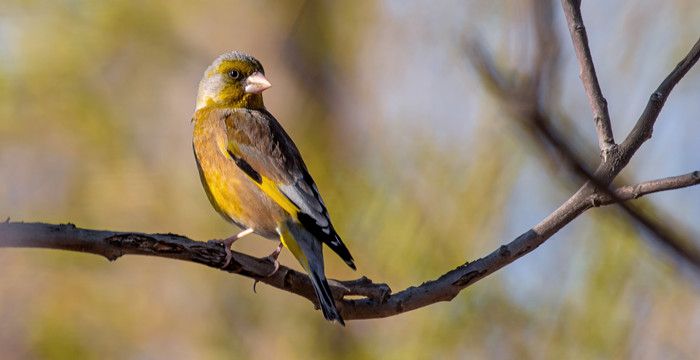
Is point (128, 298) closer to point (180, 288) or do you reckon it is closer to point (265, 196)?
point (180, 288)

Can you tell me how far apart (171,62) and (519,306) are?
3231 millimetres

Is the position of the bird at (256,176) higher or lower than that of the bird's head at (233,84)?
lower

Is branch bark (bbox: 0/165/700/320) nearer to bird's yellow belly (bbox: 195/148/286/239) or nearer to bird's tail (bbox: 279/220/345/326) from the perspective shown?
bird's tail (bbox: 279/220/345/326)

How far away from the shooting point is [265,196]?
4188 mm

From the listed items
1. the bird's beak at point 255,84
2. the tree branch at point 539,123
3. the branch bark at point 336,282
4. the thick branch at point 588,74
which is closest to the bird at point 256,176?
the bird's beak at point 255,84

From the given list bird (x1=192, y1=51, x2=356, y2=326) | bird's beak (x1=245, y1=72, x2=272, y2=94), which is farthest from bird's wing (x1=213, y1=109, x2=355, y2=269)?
bird's beak (x1=245, y1=72, x2=272, y2=94)

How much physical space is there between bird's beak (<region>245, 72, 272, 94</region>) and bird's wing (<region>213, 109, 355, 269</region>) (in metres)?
0.16

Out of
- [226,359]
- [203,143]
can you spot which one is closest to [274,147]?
[203,143]

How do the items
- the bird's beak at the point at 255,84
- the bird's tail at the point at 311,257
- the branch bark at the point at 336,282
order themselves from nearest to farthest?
1. the branch bark at the point at 336,282
2. the bird's tail at the point at 311,257
3. the bird's beak at the point at 255,84

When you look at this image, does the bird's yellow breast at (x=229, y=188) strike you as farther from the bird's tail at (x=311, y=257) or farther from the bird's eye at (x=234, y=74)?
the bird's eye at (x=234, y=74)

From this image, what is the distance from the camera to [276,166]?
439 cm

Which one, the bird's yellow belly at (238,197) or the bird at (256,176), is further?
the bird's yellow belly at (238,197)

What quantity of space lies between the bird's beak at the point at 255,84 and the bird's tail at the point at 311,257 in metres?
1.05

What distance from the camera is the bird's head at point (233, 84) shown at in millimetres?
4957
